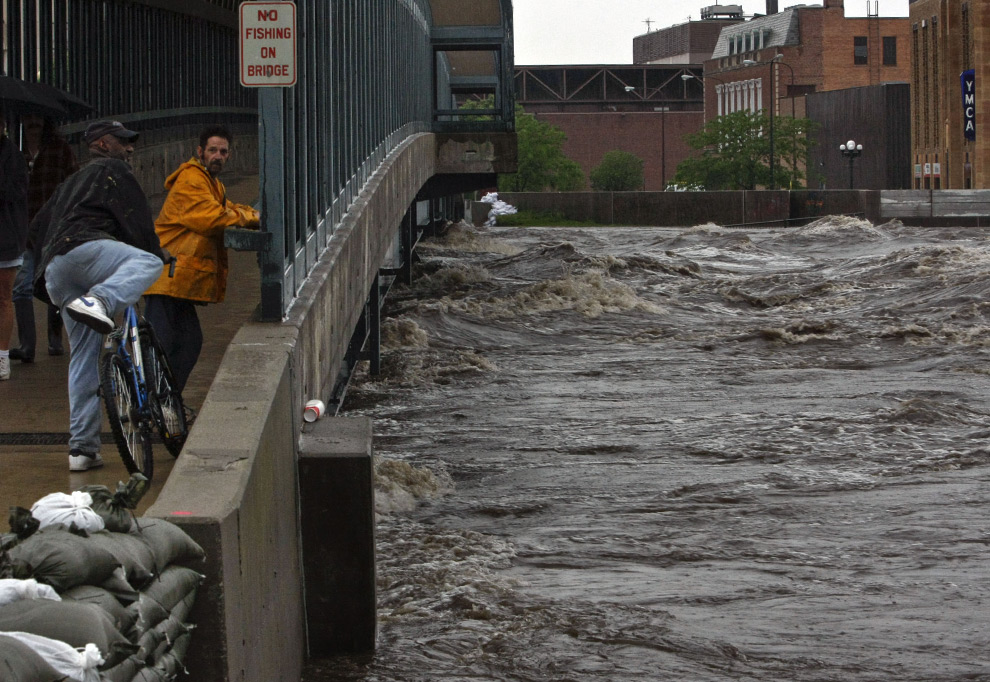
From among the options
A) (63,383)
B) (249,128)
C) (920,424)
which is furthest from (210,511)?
(249,128)

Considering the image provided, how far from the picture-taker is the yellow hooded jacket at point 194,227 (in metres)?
7.54

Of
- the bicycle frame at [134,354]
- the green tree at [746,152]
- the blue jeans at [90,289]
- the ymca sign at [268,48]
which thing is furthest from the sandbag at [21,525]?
the green tree at [746,152]

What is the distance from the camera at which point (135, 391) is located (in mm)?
6477

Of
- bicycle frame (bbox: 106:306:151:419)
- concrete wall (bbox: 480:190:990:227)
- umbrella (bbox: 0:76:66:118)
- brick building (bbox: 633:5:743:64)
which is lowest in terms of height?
bicycle frame (bbox: 106:306:151:419)

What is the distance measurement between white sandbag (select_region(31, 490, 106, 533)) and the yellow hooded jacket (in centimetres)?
379

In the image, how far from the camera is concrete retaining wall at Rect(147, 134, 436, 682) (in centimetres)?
429

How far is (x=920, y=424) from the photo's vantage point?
1452 centimetres

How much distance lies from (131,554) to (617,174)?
99.1m

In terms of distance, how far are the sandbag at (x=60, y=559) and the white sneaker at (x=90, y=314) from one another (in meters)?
2.57

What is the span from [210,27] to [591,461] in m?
21.3

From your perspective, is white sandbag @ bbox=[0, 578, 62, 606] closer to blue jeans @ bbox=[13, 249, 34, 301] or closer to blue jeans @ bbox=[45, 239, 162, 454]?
blue jeans @ bbox=[45, 239, 162, 454]

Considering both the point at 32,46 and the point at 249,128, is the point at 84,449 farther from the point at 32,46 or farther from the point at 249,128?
the point at 249,128

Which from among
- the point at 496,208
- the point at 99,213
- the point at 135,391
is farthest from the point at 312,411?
the point at 496,208

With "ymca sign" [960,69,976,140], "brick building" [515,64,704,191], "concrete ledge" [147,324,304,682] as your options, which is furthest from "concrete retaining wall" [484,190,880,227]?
"brick building" [515,64,704,191]
